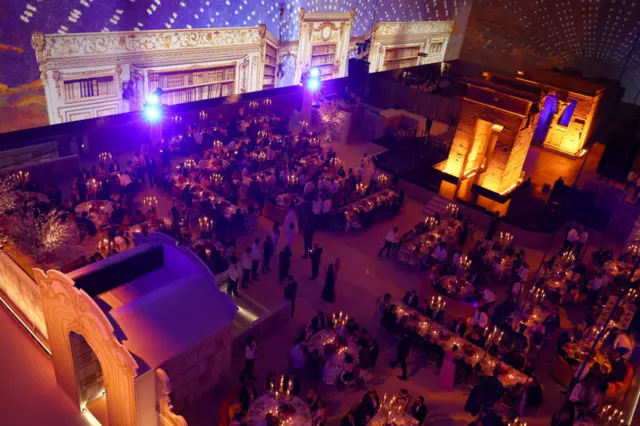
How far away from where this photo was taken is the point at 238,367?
10859mm

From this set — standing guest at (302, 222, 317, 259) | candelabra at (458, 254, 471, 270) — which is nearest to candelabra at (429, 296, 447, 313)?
candelabra at (458, 254, 471, 270)

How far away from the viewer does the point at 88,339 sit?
8.01 meters

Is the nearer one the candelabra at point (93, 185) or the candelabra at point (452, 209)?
the candelabra at point (93, 185)

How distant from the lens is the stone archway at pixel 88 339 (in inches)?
292

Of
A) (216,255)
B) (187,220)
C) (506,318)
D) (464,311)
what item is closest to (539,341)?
(506,318)

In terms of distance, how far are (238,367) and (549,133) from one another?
22662 millimetres

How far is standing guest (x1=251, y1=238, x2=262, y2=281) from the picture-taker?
43.4 ft

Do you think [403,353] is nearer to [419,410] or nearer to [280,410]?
[419,410]

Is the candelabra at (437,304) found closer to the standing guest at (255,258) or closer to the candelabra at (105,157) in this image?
the standing guest at (255,258)

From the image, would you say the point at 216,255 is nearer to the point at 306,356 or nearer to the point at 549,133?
the point at 306,356

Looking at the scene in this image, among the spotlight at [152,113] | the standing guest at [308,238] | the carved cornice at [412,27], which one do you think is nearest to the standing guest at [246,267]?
the standing guest at [308,238]

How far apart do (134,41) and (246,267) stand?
12610 millimetres

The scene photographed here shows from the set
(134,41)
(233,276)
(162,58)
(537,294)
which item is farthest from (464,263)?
(134,41)

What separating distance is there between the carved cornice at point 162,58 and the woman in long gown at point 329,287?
44.1ft
